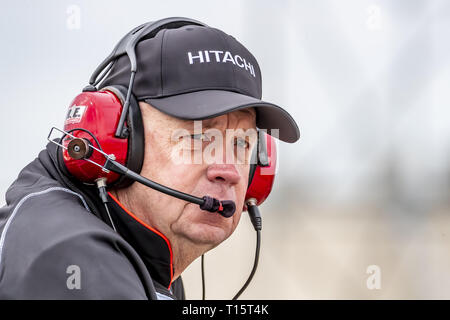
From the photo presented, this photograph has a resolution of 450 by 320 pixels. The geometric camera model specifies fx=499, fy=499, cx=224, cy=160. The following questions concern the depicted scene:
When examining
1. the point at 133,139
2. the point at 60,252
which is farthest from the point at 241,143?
the point at 60,252

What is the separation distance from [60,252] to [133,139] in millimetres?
317

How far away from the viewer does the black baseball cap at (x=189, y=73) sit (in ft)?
3.10

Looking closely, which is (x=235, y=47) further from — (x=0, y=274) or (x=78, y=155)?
(x=0, y=274)

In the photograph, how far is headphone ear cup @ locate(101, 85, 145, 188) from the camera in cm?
93

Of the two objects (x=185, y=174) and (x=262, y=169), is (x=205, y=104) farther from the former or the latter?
(x=262, y=169)

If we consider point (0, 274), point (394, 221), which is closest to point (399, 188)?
point (394, 221)

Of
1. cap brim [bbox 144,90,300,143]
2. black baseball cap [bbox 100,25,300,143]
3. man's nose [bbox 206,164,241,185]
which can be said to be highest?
black baseball cap [bbox 100,25,300,143]

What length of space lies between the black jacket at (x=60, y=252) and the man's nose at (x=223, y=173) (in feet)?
0.74

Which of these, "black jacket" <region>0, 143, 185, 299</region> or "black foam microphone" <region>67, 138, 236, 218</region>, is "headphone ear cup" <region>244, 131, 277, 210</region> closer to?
"black foam microphone" <region>67, 138, 236, 218</region>

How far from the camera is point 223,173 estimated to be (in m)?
0.94

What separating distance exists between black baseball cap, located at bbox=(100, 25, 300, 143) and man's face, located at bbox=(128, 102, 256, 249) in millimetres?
37

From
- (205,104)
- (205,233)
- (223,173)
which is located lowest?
(205,233)

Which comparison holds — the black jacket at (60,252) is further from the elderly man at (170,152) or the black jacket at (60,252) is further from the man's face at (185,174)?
the man's face at (185,174)

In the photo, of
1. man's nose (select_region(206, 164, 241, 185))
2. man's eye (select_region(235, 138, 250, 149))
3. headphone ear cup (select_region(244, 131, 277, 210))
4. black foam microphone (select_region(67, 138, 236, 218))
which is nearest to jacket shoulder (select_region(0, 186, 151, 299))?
black foam microphone (select_region(67, 138, 236, 218))
